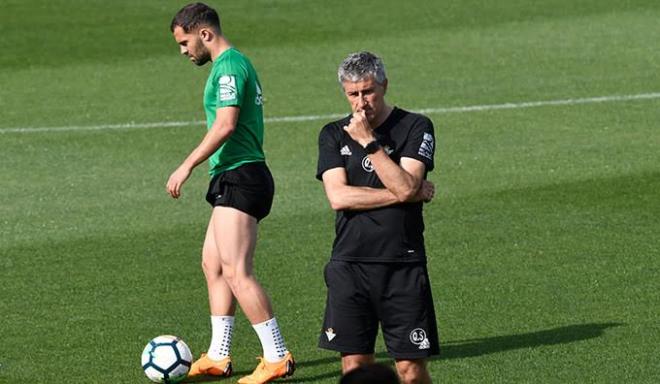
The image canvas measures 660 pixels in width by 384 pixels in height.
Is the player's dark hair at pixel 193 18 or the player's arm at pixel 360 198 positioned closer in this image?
the player's arm at pixel 360 198

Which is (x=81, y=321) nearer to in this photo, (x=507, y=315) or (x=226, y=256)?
(x=226, y=256)

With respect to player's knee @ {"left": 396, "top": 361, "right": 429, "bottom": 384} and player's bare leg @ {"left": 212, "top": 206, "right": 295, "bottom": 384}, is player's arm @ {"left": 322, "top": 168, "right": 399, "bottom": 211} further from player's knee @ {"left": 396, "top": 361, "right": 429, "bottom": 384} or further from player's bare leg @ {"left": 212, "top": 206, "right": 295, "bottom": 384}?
player's bare leg @ {"left": 212, "top": 206, "right": 295, "bottom": 384}

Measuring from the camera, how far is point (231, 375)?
36.2 feet

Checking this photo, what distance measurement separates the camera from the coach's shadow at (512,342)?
37.2 ft

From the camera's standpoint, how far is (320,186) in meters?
17.2

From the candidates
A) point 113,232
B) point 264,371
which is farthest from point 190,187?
point 264,371

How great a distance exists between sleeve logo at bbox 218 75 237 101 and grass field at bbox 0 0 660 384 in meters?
1.92

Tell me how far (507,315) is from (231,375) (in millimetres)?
2400

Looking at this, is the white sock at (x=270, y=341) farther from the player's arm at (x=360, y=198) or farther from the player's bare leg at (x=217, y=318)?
the player's arm at (x=360, y=198)

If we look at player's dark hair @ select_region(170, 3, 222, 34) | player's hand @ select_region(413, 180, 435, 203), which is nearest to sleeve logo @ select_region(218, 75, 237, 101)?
player's dark hair @ select_region(170, 3, 222, 34)

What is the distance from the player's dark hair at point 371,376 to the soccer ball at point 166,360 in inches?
206

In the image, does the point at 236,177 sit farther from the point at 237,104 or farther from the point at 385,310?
the point at 385,310

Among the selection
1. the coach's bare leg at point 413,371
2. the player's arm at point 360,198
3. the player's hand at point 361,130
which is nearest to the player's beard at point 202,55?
the player's arm at point 360,198

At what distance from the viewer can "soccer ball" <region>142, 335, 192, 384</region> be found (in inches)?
422
